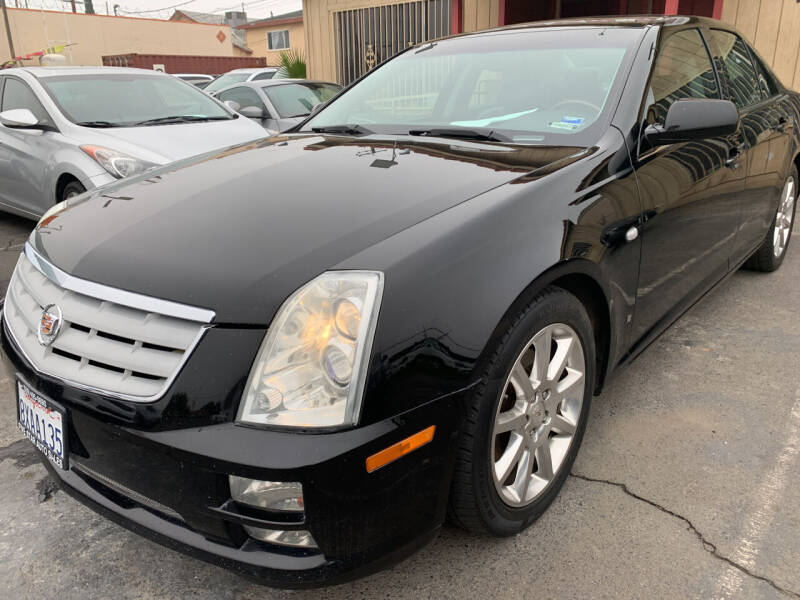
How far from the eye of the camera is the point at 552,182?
74.7 inches

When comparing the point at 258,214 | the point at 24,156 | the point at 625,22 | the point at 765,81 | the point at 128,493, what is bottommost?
the point at 128,493

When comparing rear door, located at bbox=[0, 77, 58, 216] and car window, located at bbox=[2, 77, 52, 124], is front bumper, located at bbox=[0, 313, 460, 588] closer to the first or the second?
rear door, located at bbox=[0, 77, 58, 216]

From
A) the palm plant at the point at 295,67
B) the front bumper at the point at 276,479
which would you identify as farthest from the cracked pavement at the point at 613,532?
the palm plant at the point at 295,67

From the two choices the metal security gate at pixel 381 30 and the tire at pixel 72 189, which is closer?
the tire at pixel 72 189

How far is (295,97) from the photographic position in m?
8.14

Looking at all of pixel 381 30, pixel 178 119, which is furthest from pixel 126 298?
pixel 381 30

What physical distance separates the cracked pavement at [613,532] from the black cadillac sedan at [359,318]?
16 cm

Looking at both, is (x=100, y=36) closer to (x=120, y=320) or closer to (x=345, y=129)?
(x=345, y=129)

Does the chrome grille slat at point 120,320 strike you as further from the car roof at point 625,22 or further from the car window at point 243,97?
the car window at point 243,97

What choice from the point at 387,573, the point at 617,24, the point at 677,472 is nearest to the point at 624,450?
the point at 677,472

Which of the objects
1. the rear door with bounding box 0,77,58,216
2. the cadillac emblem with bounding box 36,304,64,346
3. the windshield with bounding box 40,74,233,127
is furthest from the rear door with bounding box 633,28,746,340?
the rear door with bounding box 0,77,58,216

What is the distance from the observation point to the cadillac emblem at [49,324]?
1637 mm

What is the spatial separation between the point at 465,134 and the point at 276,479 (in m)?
1.57

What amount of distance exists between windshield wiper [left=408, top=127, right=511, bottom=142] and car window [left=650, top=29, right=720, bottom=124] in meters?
0.59
